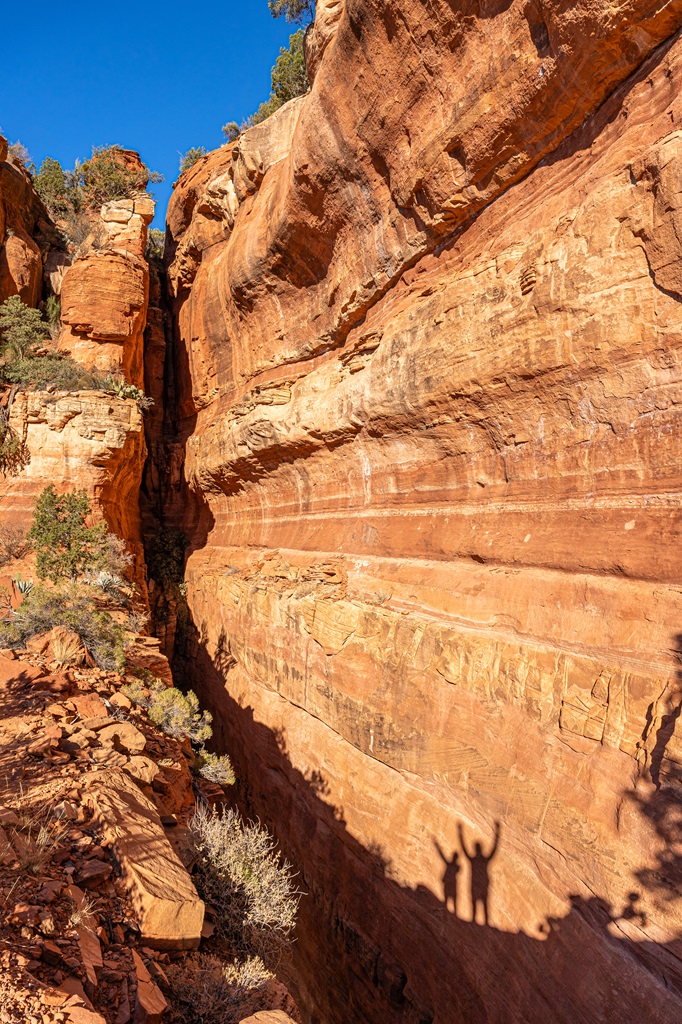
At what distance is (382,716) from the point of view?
7340 millimetres

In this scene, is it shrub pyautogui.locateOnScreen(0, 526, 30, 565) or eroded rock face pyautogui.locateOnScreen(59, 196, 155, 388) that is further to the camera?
eroded rock face pyautogui.locateOnScreen(59, 196, 155, 388)

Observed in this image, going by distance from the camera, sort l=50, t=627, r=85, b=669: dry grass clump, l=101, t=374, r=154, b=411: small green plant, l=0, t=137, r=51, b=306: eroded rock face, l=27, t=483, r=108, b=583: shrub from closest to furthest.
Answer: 1. l=50, t=627, r=85, b=669: dry grass clump
2. l=27, t=483, r=108, b=583: shrub
3. l=101, t=374, r=154, b=411: small green plant
4. l=0, t=137, r=51, b=306: eroded rock face

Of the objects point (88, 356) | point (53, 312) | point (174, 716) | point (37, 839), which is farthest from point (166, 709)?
point (53, 312)

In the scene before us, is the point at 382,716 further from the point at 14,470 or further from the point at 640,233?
the point at 14,470

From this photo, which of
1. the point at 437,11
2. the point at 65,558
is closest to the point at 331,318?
the point at 437,11

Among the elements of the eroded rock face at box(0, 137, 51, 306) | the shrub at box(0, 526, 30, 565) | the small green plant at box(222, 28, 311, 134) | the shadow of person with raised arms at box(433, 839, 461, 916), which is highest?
the small green plant at box(222, 28, 311, 134)

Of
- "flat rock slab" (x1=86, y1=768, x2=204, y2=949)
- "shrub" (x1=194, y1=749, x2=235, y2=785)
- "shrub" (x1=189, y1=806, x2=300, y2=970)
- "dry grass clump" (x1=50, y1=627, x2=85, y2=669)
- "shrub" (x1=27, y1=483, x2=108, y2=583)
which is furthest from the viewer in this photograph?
"shrub" (x1=27, y1=483, x2=108, y2=583)

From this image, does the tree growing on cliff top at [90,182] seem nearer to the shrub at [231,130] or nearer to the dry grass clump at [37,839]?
the shrub at [231,130]

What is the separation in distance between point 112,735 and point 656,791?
4.85 m

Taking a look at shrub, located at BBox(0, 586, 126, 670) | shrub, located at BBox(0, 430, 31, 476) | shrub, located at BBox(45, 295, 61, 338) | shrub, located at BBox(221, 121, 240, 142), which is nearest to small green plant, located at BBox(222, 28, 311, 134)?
shrub, located at BBox(221, 121, 240, 142)

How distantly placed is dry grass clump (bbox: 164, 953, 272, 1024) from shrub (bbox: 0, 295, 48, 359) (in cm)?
1384

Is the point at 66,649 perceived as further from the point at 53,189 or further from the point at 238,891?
the point at 53,189

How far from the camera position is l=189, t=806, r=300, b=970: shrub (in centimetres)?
438

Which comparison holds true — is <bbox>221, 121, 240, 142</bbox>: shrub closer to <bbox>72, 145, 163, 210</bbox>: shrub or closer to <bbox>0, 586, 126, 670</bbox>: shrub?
<bbox>72, 145, 163, 210</bbox>: shrub
